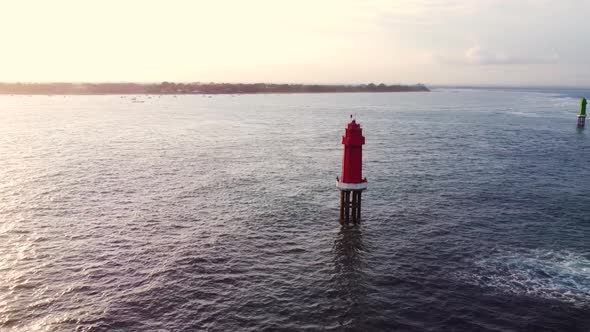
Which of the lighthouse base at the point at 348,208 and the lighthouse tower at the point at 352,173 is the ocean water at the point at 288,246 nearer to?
the lighthouse base at the point at 348,208

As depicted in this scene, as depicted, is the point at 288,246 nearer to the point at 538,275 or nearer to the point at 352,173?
the point at 352,173

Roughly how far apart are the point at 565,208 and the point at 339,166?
112 ft

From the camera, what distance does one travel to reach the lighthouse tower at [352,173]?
42438mm

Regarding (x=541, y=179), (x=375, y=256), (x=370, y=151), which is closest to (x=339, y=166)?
(x=370, y=151)

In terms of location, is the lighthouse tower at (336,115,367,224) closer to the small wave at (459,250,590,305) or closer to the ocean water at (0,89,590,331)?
the ocean water at (0,89,590,331)

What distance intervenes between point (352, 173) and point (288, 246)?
984cm

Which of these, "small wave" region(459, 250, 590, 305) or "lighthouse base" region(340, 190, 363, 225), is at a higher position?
"lighthouse base" region(340, 190, 363, 225)

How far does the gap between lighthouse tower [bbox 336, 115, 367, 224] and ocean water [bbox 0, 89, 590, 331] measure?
169cm

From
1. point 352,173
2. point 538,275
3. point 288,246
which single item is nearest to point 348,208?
point 352,173

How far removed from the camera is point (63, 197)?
5325cm

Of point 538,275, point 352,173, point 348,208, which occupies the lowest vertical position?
point 538,275

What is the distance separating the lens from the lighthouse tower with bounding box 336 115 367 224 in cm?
4244

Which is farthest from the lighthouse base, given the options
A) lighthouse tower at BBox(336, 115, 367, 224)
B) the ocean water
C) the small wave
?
the small wave

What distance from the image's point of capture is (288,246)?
127ft
